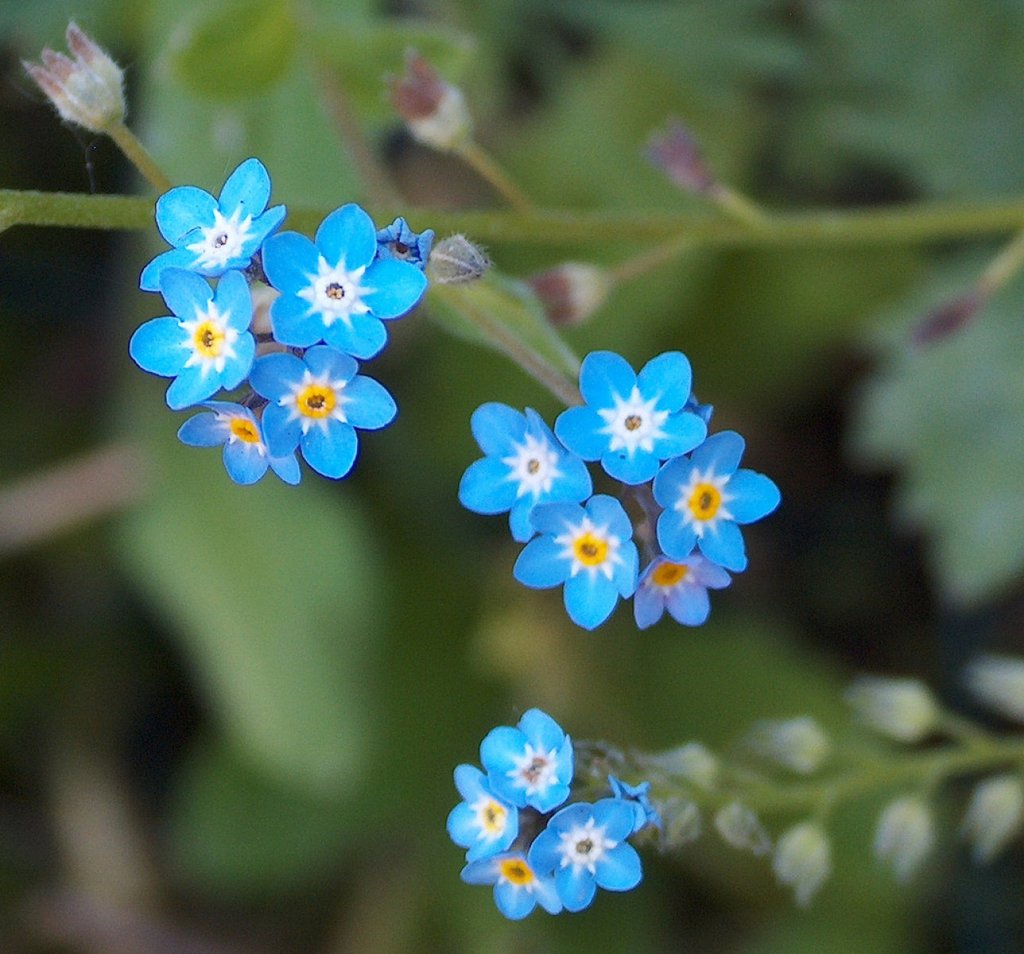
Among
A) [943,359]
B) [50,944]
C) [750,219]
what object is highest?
[943,359]

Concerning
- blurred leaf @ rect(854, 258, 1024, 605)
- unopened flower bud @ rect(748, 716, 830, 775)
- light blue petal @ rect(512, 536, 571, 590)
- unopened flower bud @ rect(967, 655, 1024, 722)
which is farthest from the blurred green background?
light blue petal @ rect(512, 536, 571, 590)

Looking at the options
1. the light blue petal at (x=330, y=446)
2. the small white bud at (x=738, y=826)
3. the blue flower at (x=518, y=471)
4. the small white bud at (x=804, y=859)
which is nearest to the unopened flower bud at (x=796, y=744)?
the small white bud at (x=804, y=859)

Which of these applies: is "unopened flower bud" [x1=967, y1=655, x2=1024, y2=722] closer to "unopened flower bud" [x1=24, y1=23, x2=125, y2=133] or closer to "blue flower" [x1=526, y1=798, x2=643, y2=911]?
"blue flower" [x1=526, y1=798, x2=643, y2=911]

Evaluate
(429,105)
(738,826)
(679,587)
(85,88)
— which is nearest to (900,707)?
(738,826)

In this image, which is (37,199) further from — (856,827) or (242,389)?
(856,827)

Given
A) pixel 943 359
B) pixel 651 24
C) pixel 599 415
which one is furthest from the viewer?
pixel 943 359

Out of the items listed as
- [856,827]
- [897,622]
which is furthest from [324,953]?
[897,622]

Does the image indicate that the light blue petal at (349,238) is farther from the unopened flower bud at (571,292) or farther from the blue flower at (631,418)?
the unopened flower bud at (571,292)

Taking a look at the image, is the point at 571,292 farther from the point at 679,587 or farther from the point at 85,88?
the point at 85,88
